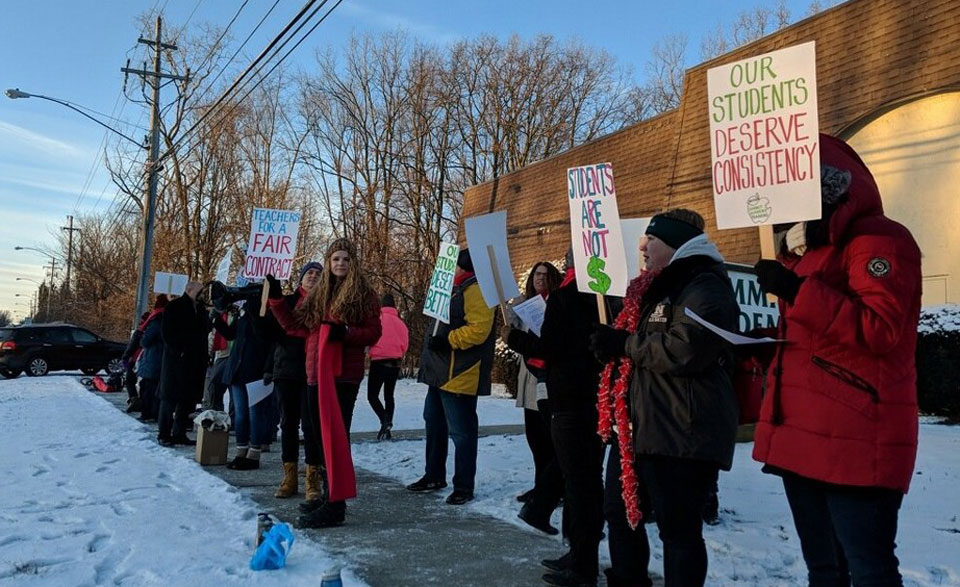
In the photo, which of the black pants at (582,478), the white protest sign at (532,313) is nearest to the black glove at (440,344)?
the white protest sign at (532,313)

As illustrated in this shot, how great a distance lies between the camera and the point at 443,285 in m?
6.11

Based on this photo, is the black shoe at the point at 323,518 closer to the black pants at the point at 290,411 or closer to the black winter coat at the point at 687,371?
the black pants at the point at 290,411

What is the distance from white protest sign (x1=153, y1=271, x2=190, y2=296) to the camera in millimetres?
10484

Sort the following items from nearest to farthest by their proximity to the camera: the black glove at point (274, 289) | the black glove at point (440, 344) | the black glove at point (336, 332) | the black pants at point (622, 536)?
the black pants at point (622, 536), the black glove at point (336, 332), the black glove at point (274, 289), the black glove at point (440, 344)

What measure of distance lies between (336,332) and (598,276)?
200 centimetres

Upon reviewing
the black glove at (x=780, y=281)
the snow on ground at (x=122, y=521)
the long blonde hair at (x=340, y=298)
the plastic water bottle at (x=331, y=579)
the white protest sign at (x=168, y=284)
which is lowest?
the snow on ground at (x=122, y=521)

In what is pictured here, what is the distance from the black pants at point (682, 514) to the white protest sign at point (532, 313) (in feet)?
5.13

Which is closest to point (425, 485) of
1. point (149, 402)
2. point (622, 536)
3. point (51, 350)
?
point (622, 536)

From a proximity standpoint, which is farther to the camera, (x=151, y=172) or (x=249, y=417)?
(x=151, y=172)

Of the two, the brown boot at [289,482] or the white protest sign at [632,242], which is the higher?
the white protest sign at [632,242]

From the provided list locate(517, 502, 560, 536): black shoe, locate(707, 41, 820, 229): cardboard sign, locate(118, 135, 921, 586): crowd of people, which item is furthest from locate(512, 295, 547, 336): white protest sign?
locate(707, 41, 820, 229): cardboard sign

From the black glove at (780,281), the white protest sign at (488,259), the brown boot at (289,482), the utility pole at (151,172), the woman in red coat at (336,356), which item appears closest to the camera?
the black glove at (780,281)

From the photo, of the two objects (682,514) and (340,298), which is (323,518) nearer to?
(340,298)

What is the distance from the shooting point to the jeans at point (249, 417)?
7227 mm
